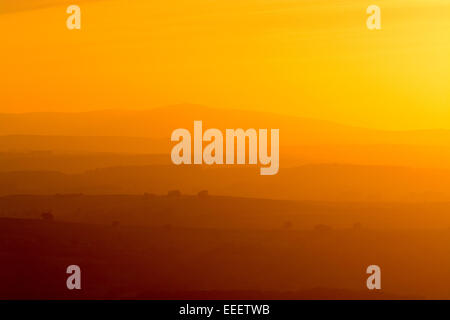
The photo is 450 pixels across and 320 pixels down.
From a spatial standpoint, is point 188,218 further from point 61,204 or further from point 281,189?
point 61,204

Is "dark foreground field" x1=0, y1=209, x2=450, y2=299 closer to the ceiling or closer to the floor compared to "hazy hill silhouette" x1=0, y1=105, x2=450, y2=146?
closer to the floor

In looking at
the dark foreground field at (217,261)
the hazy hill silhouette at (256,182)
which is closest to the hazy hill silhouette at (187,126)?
the hazy hill silhouette at (256,182)

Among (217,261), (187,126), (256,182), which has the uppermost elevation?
(187,126)

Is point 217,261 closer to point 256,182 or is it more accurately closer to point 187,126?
point 256,182

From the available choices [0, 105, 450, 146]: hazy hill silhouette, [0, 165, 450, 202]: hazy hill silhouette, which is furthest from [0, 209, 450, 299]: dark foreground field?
[0, 105, 450, 146]: hazy hill silhouette

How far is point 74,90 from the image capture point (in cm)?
224

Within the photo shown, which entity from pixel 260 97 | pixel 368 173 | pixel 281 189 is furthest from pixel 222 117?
pixel 368 173

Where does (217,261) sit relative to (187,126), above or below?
below

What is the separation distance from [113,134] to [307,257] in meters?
1.11

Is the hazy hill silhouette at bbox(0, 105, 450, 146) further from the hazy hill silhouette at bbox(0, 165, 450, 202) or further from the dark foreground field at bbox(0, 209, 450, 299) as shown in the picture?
the dark foreground field at bbox(0, 209, 450, 299)

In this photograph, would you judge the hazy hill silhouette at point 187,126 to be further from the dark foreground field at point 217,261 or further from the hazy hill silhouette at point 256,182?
the dark foreground field at point 217,261

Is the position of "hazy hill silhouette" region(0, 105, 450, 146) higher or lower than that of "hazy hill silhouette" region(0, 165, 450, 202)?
higher

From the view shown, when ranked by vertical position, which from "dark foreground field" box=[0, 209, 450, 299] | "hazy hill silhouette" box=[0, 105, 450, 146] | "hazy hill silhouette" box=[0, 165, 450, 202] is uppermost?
"hazy hill silhouette" box=[0, 105, 450, 146]

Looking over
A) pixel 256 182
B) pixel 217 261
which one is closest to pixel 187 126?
pixel 256 182
